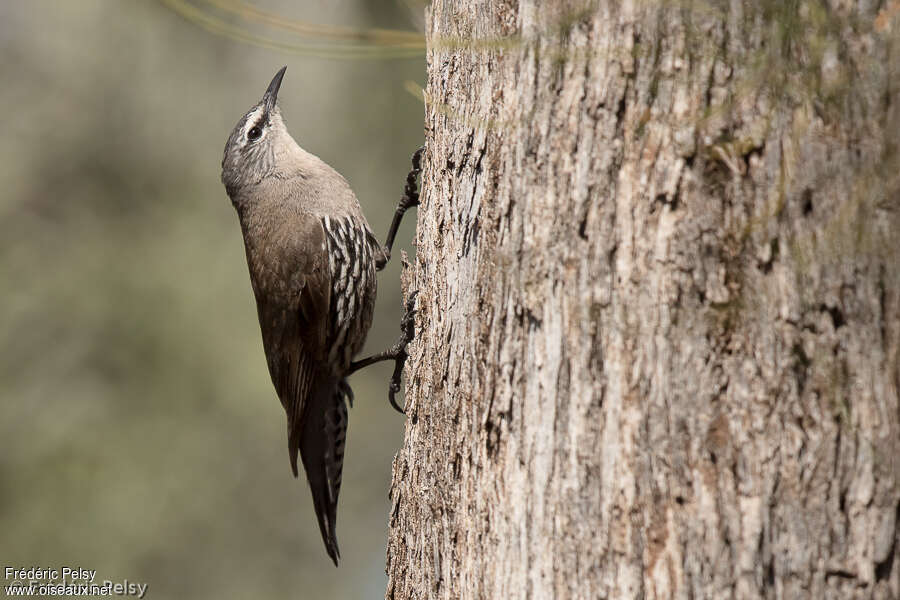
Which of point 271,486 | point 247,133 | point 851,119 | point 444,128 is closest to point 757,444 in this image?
point 851,119

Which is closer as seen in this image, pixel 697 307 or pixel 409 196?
pixel 697 307

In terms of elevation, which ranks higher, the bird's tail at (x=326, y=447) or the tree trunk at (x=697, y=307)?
the tree trunk at (x=697, y=307)

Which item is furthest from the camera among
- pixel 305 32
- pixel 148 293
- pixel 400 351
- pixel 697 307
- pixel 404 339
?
pixel 148 293

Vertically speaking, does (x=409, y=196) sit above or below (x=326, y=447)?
above

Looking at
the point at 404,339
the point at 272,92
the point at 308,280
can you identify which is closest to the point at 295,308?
the point at 308,280

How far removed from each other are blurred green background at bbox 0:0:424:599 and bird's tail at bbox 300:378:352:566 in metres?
2.34

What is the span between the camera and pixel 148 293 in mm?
6617

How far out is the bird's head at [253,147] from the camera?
4.62 meters

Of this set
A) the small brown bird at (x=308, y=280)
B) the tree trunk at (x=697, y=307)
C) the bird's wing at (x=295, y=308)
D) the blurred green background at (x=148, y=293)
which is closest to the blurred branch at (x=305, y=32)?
the tree trunk at (x=697, y=307)

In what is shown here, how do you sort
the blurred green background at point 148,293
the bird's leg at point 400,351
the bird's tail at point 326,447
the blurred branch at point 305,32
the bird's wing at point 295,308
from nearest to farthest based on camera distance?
the blurred branch at point 305,32
the bird's leg at point 400,351
the bird's wing at point 295,308
the bird's tail at point 326,447
the blurred green background at point 148,293

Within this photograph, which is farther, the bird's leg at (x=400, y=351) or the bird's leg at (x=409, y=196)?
the bird's leg at (x=409, y=196)

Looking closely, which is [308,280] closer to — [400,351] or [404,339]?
[400,351]

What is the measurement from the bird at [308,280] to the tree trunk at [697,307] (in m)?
2.35

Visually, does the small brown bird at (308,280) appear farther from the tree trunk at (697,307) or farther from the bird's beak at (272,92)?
the tree trunk at (697,307)
